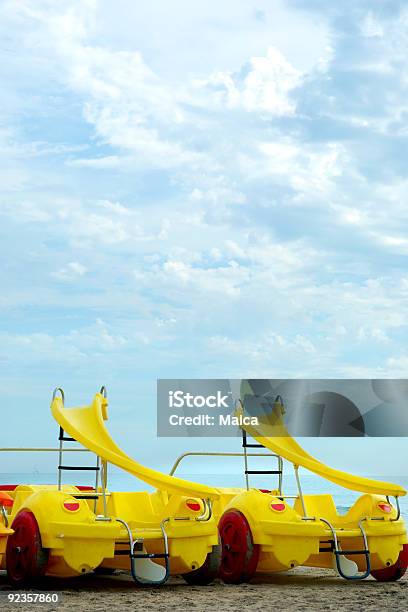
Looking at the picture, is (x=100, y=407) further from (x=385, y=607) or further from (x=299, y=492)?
(x=385, y=607)

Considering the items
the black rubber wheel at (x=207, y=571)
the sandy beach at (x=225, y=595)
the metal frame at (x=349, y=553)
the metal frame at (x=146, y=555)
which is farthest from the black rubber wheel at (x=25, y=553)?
the metal frame at (x=349, y=553)

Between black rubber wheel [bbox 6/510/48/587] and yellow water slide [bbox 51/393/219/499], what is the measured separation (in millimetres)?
1157

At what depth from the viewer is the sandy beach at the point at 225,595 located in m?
10.9

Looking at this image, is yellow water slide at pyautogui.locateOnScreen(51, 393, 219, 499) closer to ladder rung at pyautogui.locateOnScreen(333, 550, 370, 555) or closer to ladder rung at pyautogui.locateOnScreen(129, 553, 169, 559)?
ladder rung at pyautogui.locateOnScreen(129, 553, 169, 559)

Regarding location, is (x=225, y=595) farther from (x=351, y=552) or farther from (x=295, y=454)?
(x=295, y=454)

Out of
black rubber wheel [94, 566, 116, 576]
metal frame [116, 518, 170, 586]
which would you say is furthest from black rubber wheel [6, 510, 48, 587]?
black rubber wheel [94, 566, 116, 576]

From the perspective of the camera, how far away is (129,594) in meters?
11.8

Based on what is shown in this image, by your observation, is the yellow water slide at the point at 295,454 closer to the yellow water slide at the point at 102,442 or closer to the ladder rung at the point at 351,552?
A: the ladder rung at the point at 351,552

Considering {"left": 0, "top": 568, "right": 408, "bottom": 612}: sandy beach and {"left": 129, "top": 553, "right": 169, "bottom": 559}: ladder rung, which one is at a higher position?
{"left": 129, "top": 553, "right": 169, "bottom": 559}: ladder rung

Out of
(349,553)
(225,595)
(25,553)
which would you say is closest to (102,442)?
(25,553)

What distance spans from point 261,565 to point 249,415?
2237mm

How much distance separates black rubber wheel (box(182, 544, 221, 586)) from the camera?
12.4 metres

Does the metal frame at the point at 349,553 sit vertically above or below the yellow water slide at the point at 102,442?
below

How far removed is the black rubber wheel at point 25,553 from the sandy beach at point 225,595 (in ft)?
0.67
